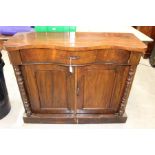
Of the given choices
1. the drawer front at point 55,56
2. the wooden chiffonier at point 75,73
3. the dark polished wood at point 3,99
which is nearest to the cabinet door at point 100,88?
the wooden chiffonier at point 75,73

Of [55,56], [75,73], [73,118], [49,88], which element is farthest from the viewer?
[73,118]

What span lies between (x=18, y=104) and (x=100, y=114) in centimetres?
95

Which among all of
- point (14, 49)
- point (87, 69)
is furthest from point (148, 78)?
point (14, 49)

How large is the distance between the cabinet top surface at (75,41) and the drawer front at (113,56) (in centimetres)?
5

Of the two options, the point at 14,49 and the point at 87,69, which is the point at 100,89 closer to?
the point at 87,69

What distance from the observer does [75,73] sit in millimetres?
1311

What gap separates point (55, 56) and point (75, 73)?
22 centimetres

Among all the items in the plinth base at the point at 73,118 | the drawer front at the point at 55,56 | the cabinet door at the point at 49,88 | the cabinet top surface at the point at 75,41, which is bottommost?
the plinth base at the point at 73,118

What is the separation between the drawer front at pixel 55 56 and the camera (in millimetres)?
1174

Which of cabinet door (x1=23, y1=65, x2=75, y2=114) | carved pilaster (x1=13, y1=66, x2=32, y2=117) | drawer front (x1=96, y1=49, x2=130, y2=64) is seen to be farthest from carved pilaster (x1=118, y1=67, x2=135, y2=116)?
carved pilaster (x1=13, y1=66, x2=32, y2=117)

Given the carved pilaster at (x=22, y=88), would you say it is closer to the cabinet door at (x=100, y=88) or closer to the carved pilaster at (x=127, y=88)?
the cabinet door at (x=100, y=88)

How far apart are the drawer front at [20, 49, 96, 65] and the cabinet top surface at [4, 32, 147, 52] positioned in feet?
0.16

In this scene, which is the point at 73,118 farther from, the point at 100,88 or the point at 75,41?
the point at 75,41

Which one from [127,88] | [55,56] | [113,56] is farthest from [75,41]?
[127,88]
